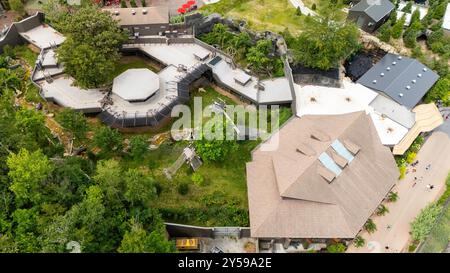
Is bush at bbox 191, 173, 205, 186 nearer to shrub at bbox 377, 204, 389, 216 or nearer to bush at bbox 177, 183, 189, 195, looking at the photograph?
bush at bbox 177, 183, 189, 195

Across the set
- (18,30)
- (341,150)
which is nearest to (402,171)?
(341,150)

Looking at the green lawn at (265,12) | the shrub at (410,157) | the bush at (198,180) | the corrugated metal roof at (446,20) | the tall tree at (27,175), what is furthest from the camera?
the green lawn at (265,12)

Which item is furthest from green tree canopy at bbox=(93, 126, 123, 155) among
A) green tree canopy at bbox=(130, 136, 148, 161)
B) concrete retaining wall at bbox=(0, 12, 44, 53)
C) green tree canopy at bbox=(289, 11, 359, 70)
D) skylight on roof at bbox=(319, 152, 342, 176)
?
green tree canopy at bbox=(289, 11, 359, 70)

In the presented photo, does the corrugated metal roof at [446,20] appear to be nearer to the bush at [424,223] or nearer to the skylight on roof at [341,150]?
the bush at [424,223]

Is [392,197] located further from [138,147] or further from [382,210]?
[138,147]

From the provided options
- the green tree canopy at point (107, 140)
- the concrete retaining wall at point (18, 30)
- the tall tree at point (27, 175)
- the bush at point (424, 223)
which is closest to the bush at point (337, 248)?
the bush at point (424, 223)

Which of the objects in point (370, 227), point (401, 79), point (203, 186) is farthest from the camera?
point (401, 79)
